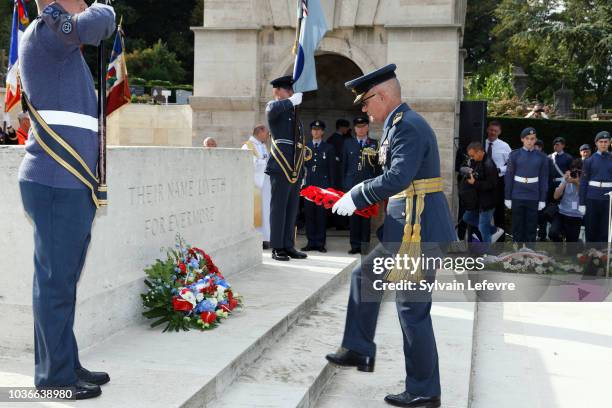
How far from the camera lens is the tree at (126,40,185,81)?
116ft

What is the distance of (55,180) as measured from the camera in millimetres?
3562

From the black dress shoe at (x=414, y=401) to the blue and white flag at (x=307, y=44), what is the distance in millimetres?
4835

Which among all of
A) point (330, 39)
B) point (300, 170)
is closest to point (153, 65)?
point (330, 39)

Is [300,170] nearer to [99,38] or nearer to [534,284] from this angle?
[534,284]

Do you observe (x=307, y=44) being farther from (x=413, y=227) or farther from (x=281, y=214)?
(x=413, y=227)

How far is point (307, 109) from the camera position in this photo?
46.2ft

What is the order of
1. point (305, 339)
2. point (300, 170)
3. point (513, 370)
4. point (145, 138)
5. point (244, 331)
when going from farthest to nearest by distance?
point (145, 138)
point (300, 170)
point (513, 370)
point (305, 339)
point (244, 331)

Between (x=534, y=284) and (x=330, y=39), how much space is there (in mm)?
4775

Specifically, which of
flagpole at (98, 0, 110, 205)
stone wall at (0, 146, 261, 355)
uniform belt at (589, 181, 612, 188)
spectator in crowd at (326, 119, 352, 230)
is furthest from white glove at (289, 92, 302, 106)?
uniform belt at (589, 181, 612, 188)

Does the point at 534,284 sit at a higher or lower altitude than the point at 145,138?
lower

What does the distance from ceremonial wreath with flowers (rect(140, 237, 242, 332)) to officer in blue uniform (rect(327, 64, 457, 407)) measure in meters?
1.26

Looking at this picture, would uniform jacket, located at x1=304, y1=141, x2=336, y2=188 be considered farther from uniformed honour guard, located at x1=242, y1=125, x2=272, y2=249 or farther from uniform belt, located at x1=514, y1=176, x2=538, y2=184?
uniform belt, located at x1=514, y1=176, x2=538, y2=184

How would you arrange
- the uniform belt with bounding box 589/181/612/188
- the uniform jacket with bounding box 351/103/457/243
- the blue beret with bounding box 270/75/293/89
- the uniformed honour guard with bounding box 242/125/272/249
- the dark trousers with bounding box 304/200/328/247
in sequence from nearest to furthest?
the uniform jacket with bounding box 351/103/457/243, the blue beret with bounding box 270/75/293/89, the uniformed honour guard with bounding box 242/125/272/249, the dark trousers with bounding box 304/200/328/247, the uniform belt with bounding box 589/181/612/188

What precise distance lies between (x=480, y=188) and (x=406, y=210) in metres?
6.48
